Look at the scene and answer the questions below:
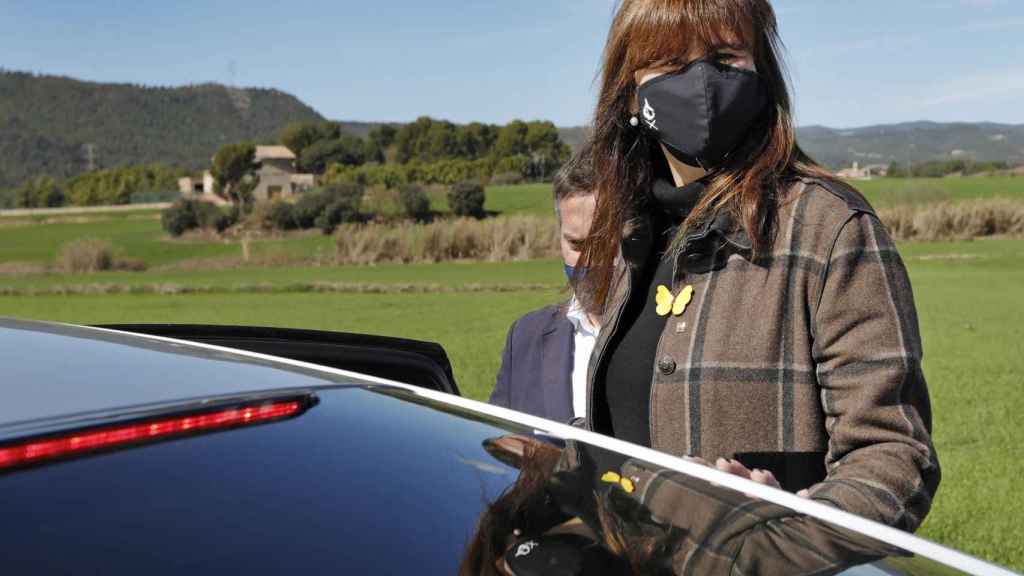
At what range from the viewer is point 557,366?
3088 millimetres

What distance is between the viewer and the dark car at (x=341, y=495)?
0.96 m

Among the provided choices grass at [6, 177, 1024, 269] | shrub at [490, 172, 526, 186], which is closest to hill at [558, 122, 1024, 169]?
shrub at [490, 172, 526, 186]

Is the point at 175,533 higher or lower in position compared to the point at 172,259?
higher

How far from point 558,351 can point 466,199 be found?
61.7m

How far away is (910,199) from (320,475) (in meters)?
55.9

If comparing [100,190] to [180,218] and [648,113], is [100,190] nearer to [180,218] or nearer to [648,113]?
[180,218]

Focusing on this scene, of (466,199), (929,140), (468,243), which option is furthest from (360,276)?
(929,140)

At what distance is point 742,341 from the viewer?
179 cm

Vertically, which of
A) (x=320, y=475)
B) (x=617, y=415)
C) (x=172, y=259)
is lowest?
→ (x=172, y=259)

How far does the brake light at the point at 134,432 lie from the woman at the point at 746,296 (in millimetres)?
775

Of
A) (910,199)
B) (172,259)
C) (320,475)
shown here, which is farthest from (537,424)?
(910,199)

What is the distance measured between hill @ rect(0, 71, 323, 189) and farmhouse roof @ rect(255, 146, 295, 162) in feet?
147

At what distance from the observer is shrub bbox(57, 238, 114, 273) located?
38.7 meters

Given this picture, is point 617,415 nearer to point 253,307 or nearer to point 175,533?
point 175,533
